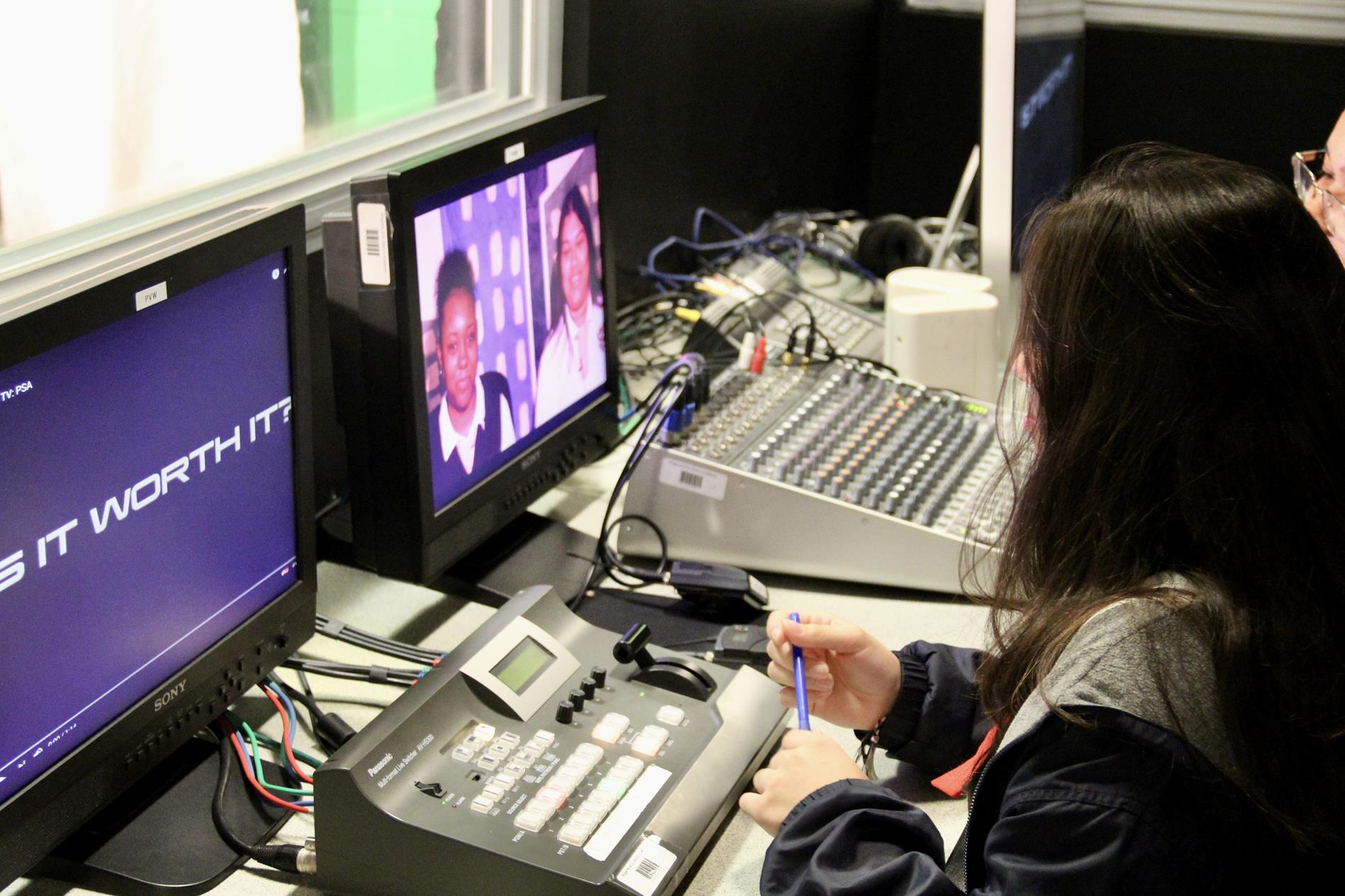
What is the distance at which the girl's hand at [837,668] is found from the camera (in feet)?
3.40

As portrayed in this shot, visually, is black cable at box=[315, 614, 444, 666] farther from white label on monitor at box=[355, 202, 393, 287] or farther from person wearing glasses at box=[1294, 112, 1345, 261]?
person wearing glasses at box=[1294, 112, 1345, 261]

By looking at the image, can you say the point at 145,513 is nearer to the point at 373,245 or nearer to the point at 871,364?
the point at 373,245

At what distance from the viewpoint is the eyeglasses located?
4.92ft

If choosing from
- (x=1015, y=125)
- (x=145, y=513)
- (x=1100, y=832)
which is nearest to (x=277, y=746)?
(x=145, y=513)

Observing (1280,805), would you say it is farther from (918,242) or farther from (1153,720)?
(918,242)

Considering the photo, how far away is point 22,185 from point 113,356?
1.89 feet

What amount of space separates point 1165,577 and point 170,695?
0.69 metres

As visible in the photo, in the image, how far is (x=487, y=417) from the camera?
49.7 inches

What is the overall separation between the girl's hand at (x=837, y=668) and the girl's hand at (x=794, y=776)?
0.11 m

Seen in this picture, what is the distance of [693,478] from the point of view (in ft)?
4.45

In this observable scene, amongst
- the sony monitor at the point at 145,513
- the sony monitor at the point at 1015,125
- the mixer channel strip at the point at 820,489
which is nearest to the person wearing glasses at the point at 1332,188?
the sony monitor at the point at 1015,125

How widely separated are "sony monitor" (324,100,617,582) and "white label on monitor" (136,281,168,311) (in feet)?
0.85

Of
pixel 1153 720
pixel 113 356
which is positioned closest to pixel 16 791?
pixel 113 356

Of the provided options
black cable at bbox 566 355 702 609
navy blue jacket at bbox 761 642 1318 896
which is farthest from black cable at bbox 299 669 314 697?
navy blue jacket at bbox 761 642 1318 896
